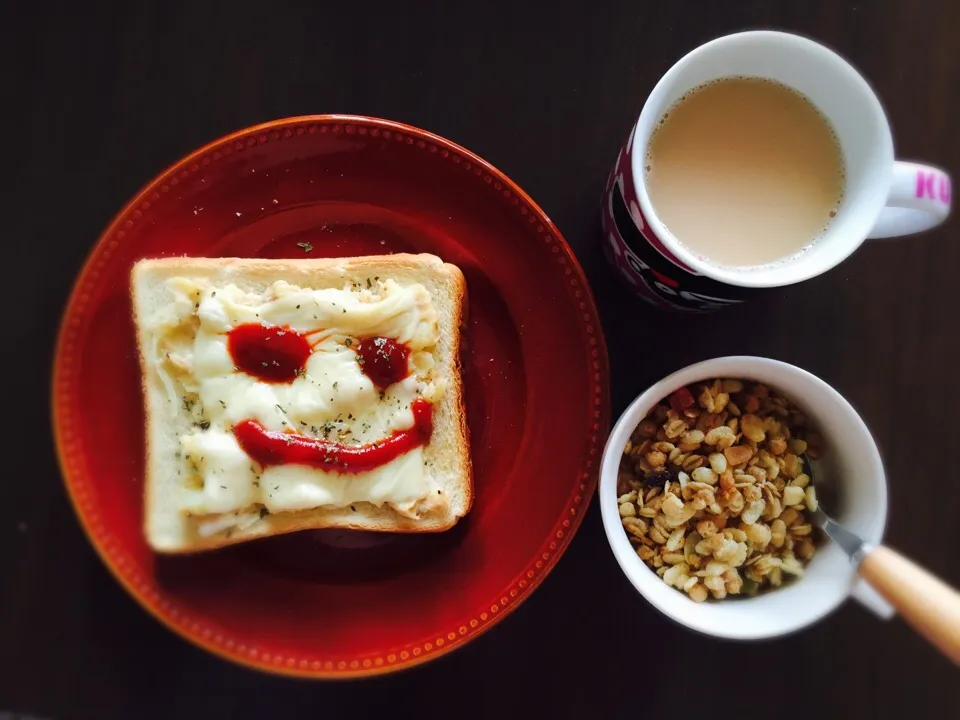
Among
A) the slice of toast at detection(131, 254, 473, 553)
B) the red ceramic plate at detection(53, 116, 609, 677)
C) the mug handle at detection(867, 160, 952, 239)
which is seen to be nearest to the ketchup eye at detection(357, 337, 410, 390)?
the slice of toast at detection(131, 254, 473, 553)

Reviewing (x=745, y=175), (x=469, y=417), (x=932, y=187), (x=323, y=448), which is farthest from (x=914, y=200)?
(x=323, y=448)

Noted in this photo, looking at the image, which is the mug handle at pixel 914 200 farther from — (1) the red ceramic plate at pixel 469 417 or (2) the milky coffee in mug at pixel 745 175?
(1) the red ceramic plate at pixel 469 417

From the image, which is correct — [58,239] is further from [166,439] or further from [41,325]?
[166,439]

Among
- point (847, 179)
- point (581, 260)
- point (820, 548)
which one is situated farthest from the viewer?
point (581, 260)

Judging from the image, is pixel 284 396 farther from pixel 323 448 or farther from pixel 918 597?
pixel 918 597

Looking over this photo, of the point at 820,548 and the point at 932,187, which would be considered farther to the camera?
the point at 820,548

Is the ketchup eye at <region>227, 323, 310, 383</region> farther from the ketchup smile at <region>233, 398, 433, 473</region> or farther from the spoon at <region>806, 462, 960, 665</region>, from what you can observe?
the spoon at <region>806, 462, 960, 665</region>

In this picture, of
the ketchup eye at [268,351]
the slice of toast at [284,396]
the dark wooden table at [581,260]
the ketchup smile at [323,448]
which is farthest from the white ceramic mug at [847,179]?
the ketchup eye at [268,351]
